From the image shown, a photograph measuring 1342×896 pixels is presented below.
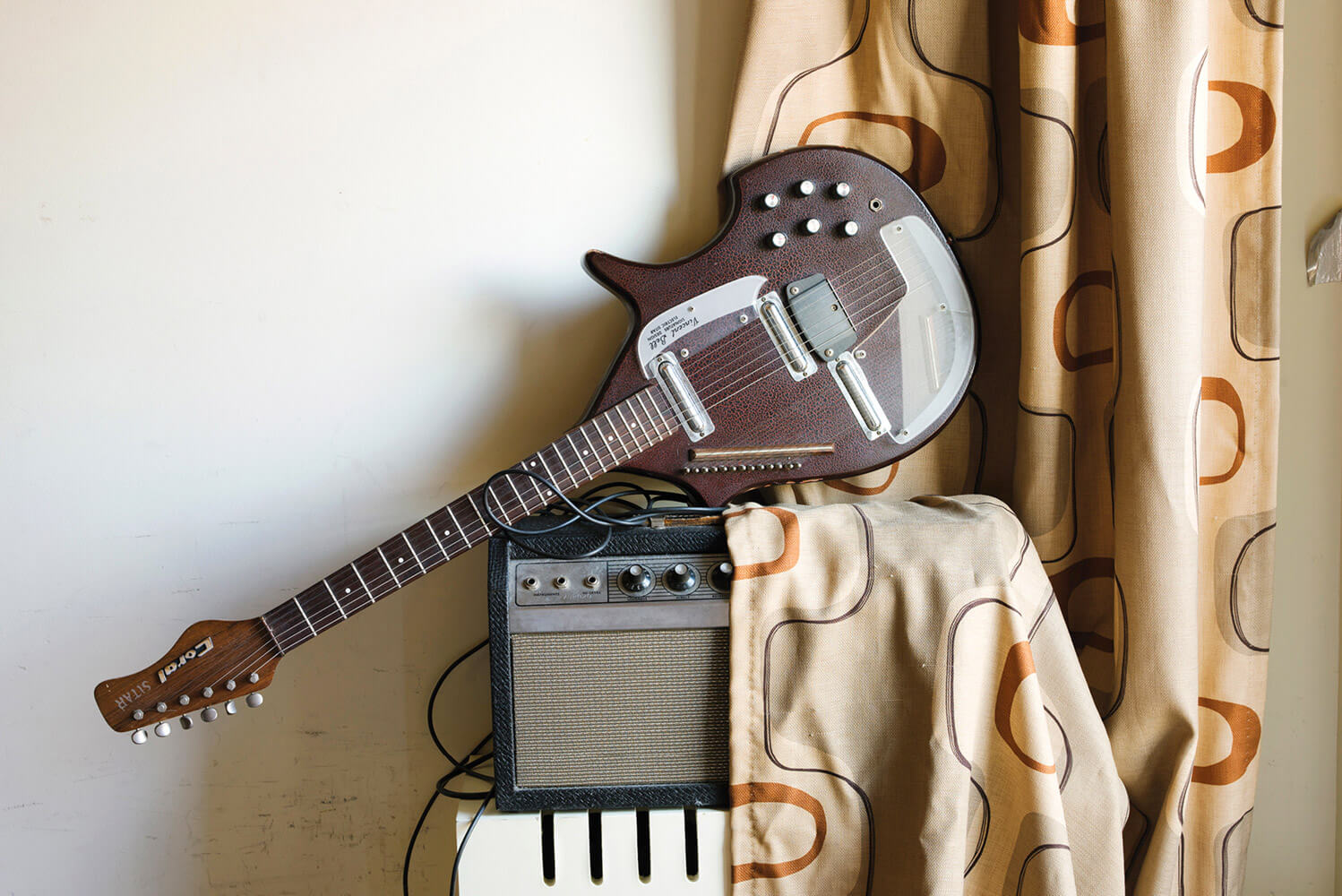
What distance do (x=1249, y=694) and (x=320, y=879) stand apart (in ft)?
3.96

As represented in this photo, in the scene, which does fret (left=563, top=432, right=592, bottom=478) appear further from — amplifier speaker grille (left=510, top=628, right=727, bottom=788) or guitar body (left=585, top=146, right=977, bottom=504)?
amplifier speaker grille (left=510, top=628, right=727, bottom=788)

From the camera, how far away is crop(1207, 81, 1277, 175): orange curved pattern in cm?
89

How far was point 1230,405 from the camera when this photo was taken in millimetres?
933

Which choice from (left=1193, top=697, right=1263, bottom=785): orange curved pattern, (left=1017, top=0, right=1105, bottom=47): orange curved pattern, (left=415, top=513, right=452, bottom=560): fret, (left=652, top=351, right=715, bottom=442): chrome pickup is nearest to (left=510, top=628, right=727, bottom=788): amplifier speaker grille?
(left=415, top=513, right=452, bottom=560): fret

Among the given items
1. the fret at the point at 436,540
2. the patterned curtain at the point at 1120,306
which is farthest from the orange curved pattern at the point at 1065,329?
the fret at the point at 436,540

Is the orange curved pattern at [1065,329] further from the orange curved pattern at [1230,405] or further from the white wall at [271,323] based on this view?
the white wall at [271,323]

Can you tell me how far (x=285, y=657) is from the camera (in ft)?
3.54

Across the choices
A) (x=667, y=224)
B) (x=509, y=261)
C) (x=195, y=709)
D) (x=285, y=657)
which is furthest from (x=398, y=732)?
(x=667, y=224)

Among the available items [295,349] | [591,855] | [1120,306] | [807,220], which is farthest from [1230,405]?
[295,349]

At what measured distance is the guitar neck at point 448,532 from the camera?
2.75 ft

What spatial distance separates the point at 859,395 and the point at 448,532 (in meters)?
0.50

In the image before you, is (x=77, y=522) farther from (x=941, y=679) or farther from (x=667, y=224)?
(x=941, y=679)

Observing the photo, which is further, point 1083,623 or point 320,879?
point 320,879

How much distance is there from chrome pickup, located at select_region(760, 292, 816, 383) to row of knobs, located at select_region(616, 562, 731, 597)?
262 mm
